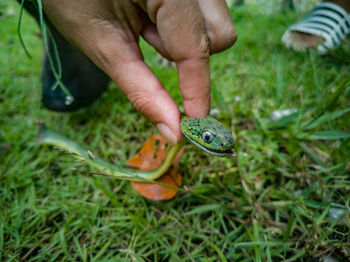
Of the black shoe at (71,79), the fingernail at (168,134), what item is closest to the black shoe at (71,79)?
the black shoe at (71,79)

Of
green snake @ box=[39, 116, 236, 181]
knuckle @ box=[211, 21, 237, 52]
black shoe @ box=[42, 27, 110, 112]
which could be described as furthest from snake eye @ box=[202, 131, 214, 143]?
black shoe @ box=[42, 27, 110, 112]

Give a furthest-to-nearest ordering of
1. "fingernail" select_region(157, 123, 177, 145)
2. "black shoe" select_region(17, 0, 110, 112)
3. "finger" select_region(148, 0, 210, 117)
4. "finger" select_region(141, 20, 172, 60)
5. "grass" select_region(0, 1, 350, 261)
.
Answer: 1. "black shoe" select_region(17, 0, 110, 112)
2. "finger" select_region(141, 20, 172, 60)
3. "fingernail" select_region(157, 123, 177, 145)
4. "grass" select_region(0, 1, 350, 261)
5. "finger" select_region(148, 0, 210, 117)

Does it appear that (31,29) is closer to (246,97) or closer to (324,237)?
(246,97)

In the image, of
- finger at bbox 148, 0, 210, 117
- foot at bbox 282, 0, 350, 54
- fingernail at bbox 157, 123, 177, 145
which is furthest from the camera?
foot at bbox 282, 0, 350, 54

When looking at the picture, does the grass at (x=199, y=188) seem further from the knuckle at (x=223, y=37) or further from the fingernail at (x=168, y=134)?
the knuckle at (x=223, y=37)

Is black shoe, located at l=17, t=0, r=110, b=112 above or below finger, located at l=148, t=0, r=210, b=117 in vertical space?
below

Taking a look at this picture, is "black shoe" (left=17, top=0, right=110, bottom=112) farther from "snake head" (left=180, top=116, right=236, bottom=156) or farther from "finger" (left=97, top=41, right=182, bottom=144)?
"snake head" (left=180, top=116, right=236, bottom=156)

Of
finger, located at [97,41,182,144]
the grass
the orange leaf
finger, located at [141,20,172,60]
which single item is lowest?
the grass

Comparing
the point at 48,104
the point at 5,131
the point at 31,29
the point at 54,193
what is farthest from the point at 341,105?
the point at 31,29
